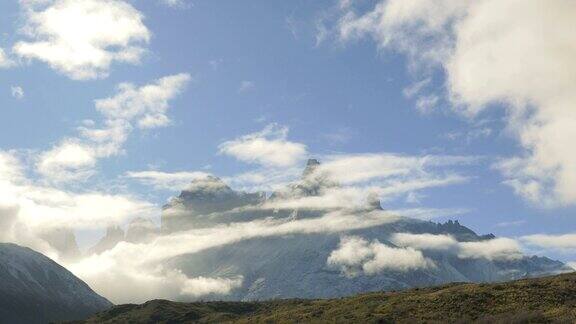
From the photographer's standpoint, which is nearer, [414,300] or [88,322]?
[414,300]

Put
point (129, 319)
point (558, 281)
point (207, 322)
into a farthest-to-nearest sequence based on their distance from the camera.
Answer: point (129, 319), point (207, 322), point (558, 281)

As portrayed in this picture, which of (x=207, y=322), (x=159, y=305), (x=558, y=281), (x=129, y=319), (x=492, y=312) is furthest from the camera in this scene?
(x=159, y=305)

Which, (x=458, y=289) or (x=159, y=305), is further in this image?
(x=159, y=305)

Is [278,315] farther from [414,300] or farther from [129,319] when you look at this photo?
[129,319]

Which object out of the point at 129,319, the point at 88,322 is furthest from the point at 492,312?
the point at 88,322

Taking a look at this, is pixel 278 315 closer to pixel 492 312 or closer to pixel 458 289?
pixel 458 289

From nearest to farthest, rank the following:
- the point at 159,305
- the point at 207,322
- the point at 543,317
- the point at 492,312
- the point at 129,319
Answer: the point at 543,317 → the point at 492,312 → the point at 207,322 → the point at 129,319 → the point at 159,305

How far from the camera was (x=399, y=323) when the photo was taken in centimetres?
10169

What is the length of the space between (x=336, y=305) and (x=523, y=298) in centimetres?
4194

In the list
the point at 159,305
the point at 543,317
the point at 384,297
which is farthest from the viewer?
the point at 159,305

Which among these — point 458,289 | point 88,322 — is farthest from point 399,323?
point 88,322

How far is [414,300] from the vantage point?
116 m

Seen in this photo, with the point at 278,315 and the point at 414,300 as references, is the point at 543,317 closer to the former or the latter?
the point at 414,300

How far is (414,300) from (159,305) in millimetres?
90881
